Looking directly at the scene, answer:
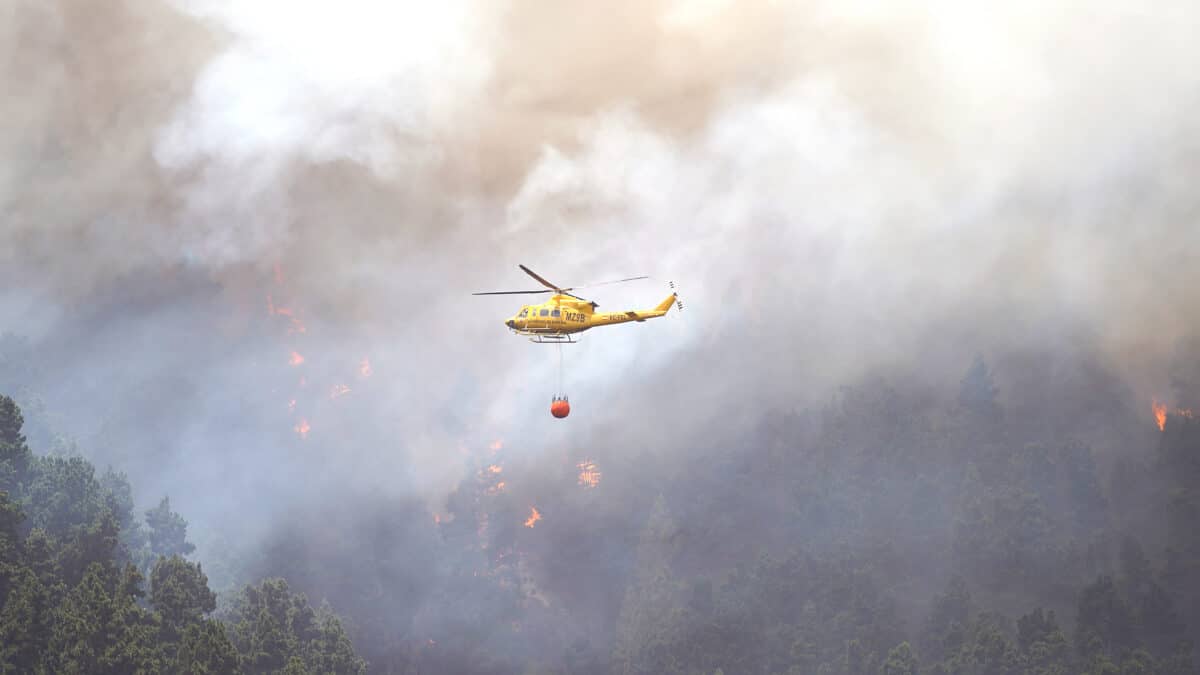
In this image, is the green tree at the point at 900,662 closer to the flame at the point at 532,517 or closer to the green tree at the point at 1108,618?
the green tree at the point at 1108,618

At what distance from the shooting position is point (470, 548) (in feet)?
579

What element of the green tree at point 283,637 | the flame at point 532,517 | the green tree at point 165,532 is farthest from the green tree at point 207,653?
the flame at point 532,517

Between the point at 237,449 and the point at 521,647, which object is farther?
the point at 237,449

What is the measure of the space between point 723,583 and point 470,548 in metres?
43.9

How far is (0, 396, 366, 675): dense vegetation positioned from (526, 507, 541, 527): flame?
68.4 meters

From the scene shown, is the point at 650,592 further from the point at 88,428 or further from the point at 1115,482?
the point at 88,428

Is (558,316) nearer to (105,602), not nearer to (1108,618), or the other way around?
(105,602)

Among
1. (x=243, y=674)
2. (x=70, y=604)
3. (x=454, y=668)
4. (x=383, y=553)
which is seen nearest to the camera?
(x=70, y=604)

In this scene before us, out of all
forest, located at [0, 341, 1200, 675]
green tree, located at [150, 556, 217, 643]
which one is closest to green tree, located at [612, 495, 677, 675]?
forest, located at [0, 341, 1200, 675]

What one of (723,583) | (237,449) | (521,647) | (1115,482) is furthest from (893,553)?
(237,449)

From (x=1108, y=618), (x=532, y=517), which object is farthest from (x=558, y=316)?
(x=532, y=517)

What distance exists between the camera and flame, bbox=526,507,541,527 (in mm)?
175875

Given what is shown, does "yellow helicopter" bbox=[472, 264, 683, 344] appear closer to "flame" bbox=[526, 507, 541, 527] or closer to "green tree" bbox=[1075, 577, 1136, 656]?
"green tree" bbox=[1075, 577, 1136, 656]

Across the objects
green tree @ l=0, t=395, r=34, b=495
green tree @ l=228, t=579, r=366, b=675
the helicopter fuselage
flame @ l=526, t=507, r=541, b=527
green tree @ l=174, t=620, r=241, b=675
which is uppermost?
flame @ l=526, t=507, r=541, b=527
